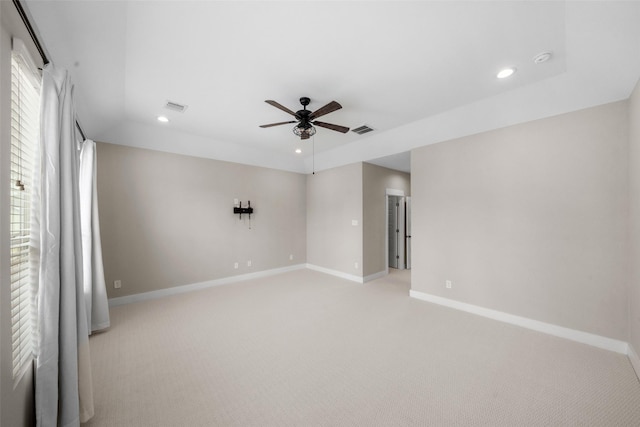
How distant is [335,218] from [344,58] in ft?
11.9

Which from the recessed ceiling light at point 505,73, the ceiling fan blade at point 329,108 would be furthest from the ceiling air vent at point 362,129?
the recessed ceiling light at point 505,73

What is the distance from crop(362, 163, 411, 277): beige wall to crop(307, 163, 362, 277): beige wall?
15cm

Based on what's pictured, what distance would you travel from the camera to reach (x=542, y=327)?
289 centimetres

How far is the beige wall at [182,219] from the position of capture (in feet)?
12.3

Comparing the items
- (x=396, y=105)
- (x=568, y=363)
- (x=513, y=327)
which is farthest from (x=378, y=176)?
(x=568, y=363)

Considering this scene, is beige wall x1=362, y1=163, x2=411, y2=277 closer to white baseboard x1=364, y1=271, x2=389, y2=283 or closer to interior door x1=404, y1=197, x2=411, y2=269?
white baseboard x1=364, y1=271, x2=389, y2=283

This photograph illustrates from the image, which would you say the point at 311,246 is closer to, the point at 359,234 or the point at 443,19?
the point at 359,234

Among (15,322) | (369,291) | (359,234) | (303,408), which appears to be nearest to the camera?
(15,322)

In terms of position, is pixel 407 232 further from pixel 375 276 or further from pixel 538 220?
pixel 538 220

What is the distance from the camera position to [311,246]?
20.2 ft

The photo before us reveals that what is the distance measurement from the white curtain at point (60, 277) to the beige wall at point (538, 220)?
13.6 feet

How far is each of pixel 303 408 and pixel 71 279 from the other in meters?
1.84

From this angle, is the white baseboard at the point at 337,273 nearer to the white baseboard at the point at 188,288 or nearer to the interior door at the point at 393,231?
the white baseboard at the point at 188,288

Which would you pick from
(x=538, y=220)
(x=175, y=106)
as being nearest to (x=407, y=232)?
(x=538, y=220)
